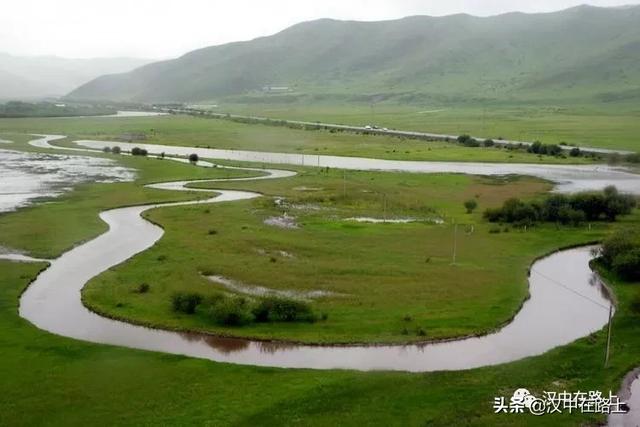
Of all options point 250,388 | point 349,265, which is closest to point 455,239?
point 349,265

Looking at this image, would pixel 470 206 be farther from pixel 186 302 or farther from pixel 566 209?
pixel 186 302

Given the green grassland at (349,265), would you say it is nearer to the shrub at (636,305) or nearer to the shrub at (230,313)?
the shrub at (230,313)

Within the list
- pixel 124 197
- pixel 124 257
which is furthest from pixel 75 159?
pixel 124 257

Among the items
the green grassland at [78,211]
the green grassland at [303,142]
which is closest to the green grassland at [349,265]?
the green grassland at [78,211]

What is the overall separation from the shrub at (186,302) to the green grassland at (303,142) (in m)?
90.0

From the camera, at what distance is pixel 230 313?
40438 mm

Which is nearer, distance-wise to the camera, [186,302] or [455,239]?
[186,302]

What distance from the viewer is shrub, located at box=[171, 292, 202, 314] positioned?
140 feet

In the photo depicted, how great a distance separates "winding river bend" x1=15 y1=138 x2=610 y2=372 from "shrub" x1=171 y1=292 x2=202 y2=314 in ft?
9.53

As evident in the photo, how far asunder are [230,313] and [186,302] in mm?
3853

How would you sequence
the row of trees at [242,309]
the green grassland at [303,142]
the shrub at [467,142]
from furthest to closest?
the shrub at [467,142] < the green grassland at [303,142] < the row of trees at [242,309]

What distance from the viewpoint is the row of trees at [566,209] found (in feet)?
232

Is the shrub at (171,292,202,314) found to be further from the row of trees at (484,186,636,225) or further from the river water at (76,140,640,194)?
the river water at (76,140,640,194)

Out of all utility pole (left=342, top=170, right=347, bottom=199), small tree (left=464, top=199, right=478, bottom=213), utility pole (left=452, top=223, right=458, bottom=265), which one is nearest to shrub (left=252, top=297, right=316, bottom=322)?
utility pole (left=452, top=223, right=458, bottom=265)
